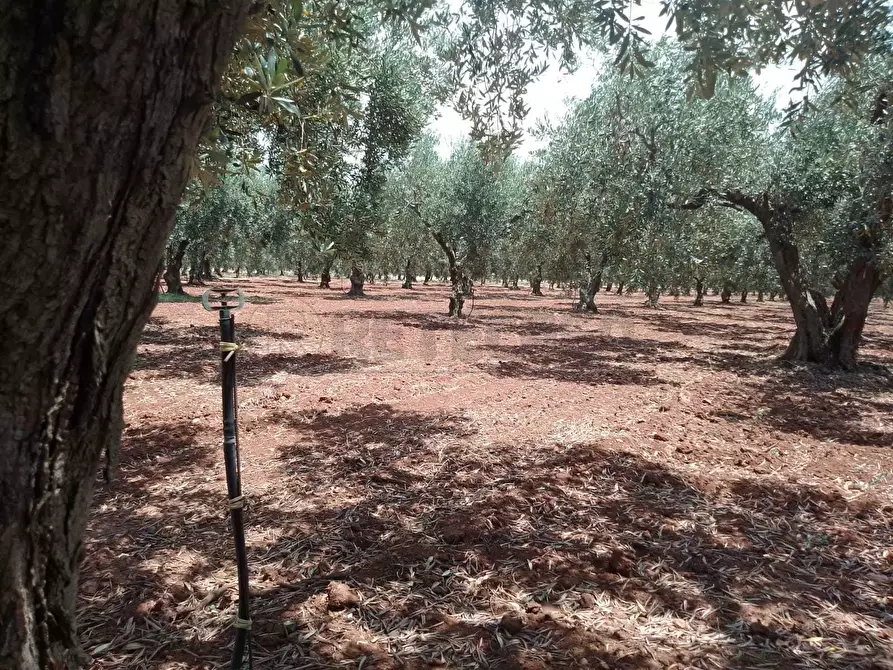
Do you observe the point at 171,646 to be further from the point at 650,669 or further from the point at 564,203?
the point at 564,203

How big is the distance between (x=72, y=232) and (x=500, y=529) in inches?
119

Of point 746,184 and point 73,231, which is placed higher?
point 746,184

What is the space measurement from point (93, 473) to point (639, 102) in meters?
9.91

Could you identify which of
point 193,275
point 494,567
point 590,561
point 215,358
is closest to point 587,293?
point 215,358

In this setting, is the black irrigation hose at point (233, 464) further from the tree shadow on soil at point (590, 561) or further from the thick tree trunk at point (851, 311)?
the thick tree trunk at point (851, 311)

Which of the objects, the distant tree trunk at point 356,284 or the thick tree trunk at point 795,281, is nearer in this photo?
the thick tree trunk at point 795,281

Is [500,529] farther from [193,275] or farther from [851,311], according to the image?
[193,275]

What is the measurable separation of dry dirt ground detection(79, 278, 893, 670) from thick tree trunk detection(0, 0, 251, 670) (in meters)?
1.29

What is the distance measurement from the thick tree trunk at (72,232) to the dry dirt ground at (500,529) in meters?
1.29

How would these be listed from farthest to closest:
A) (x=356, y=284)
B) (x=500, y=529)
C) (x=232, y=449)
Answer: (x=356, y=284), (x=500, y=529), (x=232, y=449)

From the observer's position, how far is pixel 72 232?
3.98 feet

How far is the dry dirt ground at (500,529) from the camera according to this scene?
2.43m

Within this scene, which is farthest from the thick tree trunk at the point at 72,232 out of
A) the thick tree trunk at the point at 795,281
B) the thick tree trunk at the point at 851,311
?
the thick tree trunk at the point at 851,311

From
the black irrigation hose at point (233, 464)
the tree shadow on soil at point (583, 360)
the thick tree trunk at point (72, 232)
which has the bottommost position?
the tree shadow on soil at point (583, 360)
